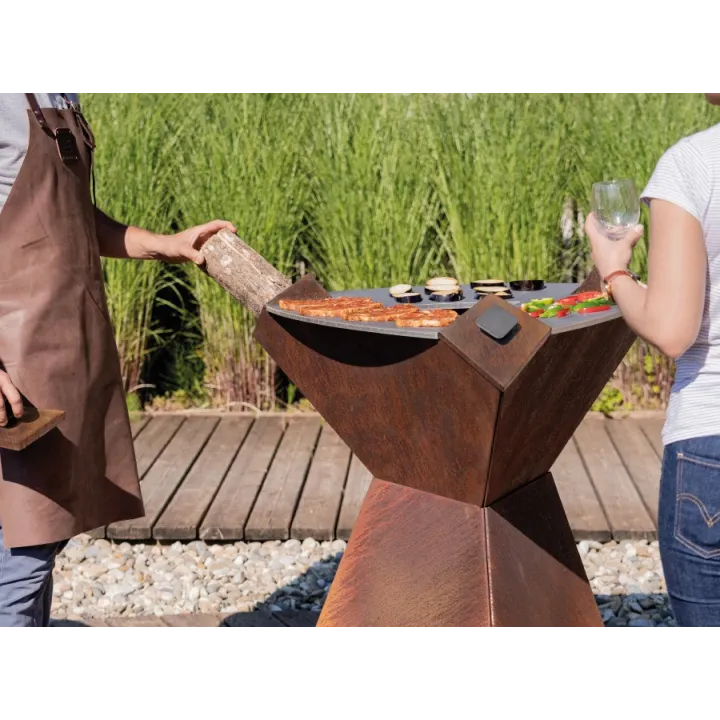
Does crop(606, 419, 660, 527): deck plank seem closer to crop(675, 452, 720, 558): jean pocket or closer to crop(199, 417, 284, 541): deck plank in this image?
crop(199, 417, 284, 541): deck plank

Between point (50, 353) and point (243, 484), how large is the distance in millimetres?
2061

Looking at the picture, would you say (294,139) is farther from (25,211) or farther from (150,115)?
(25,211)

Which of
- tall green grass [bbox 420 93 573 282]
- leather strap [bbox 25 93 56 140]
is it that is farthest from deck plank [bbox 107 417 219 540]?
leather strap [bbox 25 93 56 140]

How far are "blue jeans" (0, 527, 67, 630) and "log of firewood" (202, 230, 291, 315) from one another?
2.62 feet

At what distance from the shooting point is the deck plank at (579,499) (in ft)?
13.3

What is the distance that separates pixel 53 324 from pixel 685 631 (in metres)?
1.50

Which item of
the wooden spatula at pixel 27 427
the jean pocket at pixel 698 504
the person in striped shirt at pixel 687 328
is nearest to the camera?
the person in striped shirt at pixel 687 328

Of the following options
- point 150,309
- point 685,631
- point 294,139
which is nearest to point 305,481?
point 150,309

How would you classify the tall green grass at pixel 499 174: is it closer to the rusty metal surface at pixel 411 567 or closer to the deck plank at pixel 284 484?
the deck plank at pixel 284 484

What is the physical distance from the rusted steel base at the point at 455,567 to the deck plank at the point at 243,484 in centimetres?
156

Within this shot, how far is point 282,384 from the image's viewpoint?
5.44 metres

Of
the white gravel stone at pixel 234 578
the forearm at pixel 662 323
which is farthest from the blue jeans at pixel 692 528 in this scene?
the white gravel stone at pixel 234 578

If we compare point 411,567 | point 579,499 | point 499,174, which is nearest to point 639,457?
point 579,499

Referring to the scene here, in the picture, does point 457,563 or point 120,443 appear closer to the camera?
point 457,563
